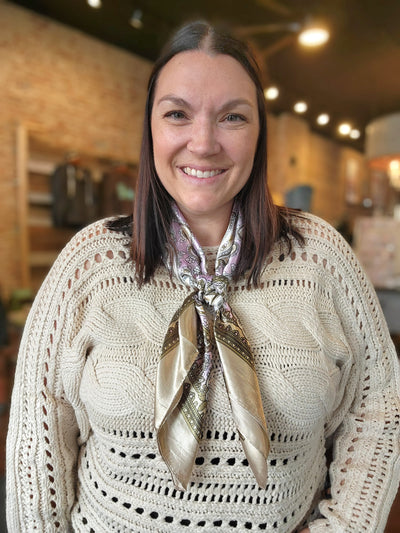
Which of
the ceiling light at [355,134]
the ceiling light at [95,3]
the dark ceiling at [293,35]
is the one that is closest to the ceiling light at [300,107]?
the dark ceiling at [293,35]

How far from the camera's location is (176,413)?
3.07ft

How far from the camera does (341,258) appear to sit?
1122mm

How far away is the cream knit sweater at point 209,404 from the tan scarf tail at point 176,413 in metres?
0.06

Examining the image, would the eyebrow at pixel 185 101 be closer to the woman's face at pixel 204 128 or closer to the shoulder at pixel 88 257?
the woman's face at pixel 204 128

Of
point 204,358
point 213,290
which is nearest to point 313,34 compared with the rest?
point 213,290

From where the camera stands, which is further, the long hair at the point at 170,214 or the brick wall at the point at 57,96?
the brick wall at the point at 57,96

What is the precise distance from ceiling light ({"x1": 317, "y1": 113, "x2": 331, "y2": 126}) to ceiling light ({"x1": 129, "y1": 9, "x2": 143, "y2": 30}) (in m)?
4.37

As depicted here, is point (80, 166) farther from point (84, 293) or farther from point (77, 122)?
point (84, 293)

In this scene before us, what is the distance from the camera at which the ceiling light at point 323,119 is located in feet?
25.5

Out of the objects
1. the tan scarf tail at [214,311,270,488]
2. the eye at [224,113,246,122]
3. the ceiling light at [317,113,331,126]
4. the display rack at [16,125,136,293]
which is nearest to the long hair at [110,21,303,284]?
the eye at [224,113,246,122]

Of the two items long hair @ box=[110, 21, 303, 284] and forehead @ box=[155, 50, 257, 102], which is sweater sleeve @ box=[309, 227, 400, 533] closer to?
long hair @ box=[110, 21, 303, 284]

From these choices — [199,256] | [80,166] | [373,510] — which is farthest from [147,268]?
[80,166]

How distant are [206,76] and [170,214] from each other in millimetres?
343

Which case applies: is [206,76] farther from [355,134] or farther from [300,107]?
[355,134]
